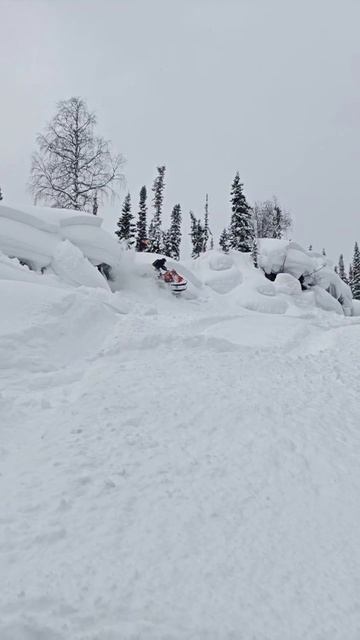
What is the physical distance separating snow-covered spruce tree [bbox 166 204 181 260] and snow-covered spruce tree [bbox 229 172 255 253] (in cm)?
781

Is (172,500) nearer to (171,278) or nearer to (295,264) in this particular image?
(171,278)

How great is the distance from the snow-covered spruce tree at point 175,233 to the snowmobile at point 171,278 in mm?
24044

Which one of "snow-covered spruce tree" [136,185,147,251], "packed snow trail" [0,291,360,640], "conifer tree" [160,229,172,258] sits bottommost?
"packed snow trail" [0,291,360,640]

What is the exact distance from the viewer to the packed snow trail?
2.62 meters

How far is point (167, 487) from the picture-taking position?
154 inches

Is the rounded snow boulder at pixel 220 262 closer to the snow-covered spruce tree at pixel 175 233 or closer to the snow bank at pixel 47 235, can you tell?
the snow bank at pixel 47 235

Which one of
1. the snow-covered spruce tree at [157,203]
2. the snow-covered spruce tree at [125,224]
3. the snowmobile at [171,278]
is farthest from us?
the snow-covered spruce tree at [157,203]

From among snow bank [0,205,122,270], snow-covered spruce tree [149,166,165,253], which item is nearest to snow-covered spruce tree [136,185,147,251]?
snow-covered spruce tree [149,166,165,253]

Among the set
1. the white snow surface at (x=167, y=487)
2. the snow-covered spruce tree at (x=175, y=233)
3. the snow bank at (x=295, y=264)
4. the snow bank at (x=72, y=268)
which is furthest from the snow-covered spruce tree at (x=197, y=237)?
the white snow surface at (x=167, y=487)

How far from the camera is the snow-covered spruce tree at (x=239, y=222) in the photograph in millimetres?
37438

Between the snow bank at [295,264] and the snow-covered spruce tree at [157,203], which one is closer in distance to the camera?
the snow bank at [295,264]

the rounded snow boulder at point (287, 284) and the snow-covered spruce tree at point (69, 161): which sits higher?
the snow-covered spruce tree at point (69, 161)

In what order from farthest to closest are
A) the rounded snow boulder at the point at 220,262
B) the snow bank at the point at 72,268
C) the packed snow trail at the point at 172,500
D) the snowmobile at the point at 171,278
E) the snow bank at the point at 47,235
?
the rounded snow boulder at the point at 220,262 → the snowmobile at the point at 171,278 → the snow bank at the point at 72,268 → the snow bank at the point at 47,235 → the packed snow trail at the point at 172,500

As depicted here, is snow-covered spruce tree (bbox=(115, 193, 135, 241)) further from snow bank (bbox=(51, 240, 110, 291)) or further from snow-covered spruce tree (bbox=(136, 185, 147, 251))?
snow bank (bbox=(51, 240, 110, 291))
